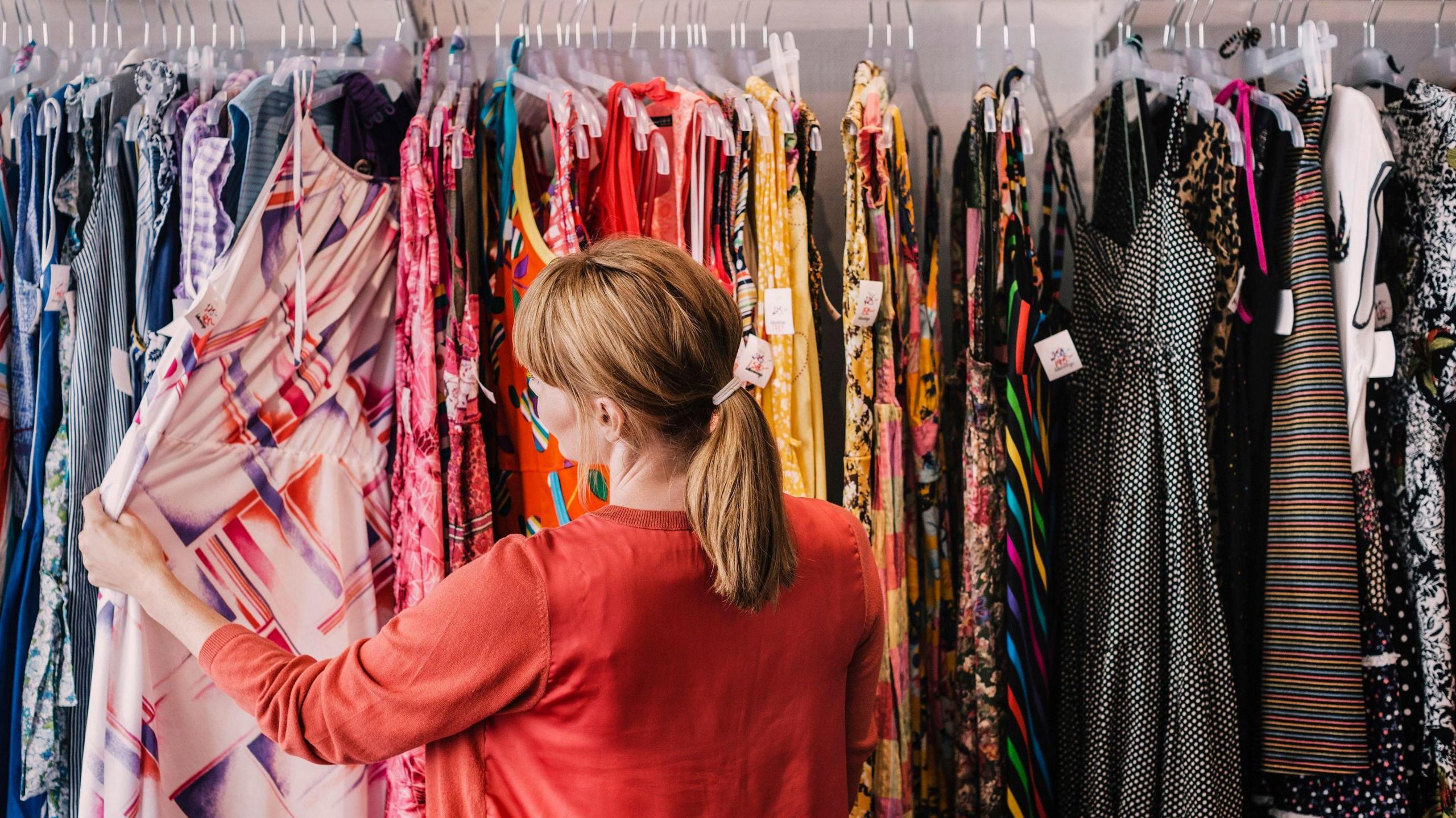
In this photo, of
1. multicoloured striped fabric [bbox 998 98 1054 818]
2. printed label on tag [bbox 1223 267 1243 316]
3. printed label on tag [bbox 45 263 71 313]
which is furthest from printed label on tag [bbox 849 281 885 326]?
printed label on tag [bbox 45 263 71 313]

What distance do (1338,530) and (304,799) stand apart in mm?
1623

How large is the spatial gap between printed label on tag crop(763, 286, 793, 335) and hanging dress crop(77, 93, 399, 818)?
0.61 meters

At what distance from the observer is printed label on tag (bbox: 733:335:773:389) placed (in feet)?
5.06

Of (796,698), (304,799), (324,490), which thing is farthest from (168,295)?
(796,698)

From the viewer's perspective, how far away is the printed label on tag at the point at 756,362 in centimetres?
154

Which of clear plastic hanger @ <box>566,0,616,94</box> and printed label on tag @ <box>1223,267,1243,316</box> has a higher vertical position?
clear plastic hanger @ <box>566,0,616,94</box>

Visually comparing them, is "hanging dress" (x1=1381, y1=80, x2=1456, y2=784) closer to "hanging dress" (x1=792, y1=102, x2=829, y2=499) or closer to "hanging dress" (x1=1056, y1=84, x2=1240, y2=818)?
"hanging dress" (x1=1056, y1=84, x2=1240, y2=818)

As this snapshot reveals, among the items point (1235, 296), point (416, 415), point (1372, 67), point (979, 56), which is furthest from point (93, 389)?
point (1372, 67)

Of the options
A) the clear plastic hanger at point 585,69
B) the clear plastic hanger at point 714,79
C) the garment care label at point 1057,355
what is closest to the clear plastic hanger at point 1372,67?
the garment care label at point 1057,355

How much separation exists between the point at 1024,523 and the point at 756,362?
496 mm

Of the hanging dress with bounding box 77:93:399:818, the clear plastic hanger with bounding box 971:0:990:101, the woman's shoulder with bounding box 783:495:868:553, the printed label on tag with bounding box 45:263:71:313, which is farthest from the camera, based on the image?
the clear plastic hanger with bounding box 971:0:990:101

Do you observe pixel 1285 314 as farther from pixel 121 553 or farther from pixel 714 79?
pixel 121 553

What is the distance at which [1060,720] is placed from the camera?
1.75 meters

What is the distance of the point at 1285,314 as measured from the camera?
170 cm
